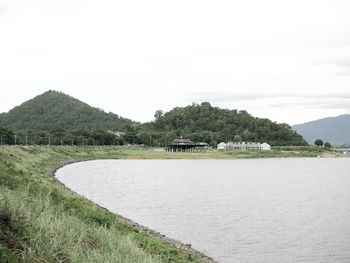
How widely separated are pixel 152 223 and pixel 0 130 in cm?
12679

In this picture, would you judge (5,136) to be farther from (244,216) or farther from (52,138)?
(244,216)

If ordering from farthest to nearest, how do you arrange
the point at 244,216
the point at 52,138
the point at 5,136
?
the point at 52,138
the point at 5,136
the point at 244,216

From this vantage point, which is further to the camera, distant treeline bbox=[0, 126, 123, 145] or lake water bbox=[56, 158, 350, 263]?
distant treeline bbox=[0, 126, 123, 145]

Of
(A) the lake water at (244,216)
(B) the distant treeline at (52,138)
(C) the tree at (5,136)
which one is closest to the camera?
(A) the lake water at (244,216)

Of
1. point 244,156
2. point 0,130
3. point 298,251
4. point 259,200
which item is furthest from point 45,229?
point 244,156

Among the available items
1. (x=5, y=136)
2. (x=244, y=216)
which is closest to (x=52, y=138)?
(x=5, y=136)

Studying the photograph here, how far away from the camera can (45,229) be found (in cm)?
1370

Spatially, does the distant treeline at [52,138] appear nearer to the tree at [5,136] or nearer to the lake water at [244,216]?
the tree at [5,136]

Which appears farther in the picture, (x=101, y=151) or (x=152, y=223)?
(x=101, y=151)

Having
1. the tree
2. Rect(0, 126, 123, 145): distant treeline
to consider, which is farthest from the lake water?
Rect(0, 126, 123, 145): distant treeline

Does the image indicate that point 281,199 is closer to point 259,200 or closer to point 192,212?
point 259,200

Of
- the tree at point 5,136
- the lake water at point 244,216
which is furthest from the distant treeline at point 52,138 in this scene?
the lake water at point 244,216

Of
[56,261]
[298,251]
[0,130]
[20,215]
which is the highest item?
[0,130]

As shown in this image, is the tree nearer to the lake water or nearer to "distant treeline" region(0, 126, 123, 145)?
"distant treeline" region(0, 126, 123, 145)
